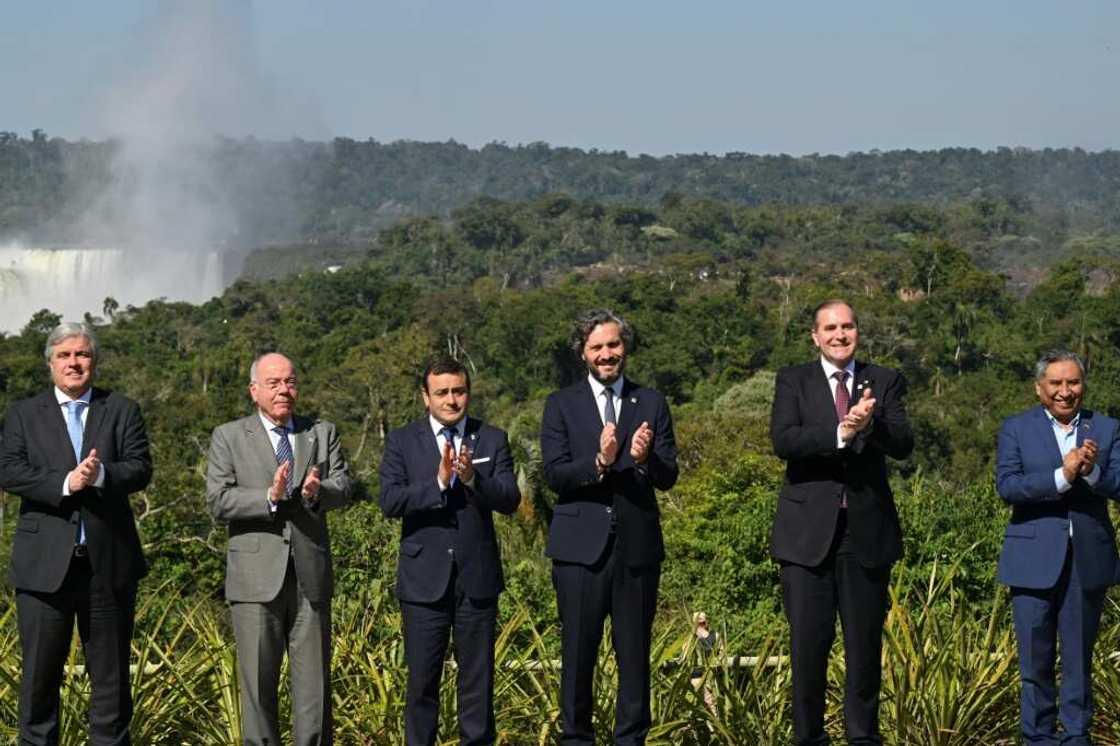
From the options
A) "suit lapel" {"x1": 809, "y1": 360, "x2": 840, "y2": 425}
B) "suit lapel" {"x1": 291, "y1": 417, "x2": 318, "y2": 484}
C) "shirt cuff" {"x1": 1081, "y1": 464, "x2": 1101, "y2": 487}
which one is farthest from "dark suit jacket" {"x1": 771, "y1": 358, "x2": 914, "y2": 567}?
"suit lapel" {"x1": 291, "y1": 417, "x2": 318, "y2": 484}

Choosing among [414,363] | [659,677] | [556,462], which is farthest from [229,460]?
[414,363]

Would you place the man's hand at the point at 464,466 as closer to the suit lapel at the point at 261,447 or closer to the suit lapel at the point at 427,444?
the suit lapel at the point at 427,444

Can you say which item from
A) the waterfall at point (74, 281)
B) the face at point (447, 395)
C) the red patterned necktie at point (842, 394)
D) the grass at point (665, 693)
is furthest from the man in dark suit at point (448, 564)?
the waterfall at point (74, 281)

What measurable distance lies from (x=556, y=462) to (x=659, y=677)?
1.09 meters

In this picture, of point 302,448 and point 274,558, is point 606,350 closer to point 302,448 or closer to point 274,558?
point 302,448

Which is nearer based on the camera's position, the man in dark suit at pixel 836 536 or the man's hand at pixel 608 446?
the man's hand at pixel 608 446

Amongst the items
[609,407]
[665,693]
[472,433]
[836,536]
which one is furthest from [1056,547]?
[472,433]

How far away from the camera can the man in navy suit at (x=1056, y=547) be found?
5723 mm

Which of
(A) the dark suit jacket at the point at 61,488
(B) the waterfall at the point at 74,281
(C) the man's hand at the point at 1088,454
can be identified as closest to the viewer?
(C) the man's hand at the point at 1088,454

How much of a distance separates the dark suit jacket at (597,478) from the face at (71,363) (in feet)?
5.23

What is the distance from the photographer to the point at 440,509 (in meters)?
5.77

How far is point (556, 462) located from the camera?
18.8ft

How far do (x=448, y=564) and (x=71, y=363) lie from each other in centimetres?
146

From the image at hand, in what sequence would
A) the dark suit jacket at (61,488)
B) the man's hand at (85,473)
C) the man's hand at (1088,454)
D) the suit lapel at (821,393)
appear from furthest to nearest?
the suit lapel at (821,393) → the dark suit jacket at (61,488) → the man's hand at (1088,454) → the man's hand at (85,473)
